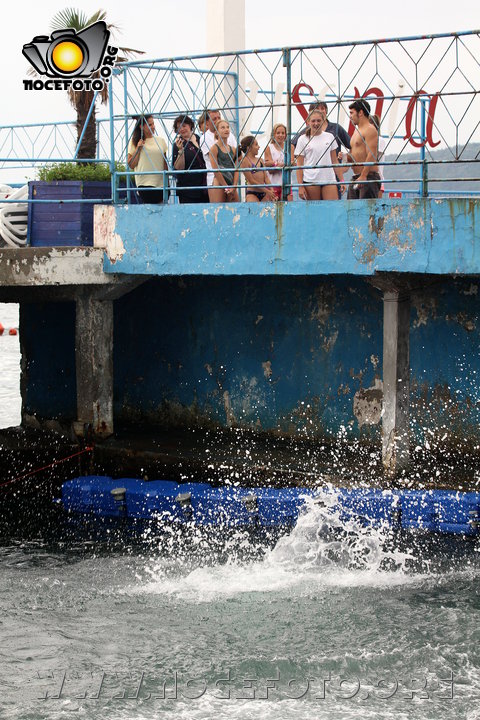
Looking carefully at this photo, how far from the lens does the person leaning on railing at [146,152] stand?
1334cm

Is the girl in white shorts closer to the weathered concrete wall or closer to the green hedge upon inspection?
the weathered concrete wall

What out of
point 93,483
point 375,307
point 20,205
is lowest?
point 93,483

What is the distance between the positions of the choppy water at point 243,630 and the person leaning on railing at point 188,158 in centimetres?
392

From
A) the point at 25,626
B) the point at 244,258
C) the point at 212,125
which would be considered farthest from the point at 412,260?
the point at 25,626

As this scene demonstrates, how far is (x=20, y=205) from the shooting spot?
14.2 metres

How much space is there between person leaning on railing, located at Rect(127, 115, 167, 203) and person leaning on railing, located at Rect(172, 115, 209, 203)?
19 cm

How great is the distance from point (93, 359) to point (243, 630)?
5286mm

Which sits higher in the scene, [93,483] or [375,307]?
[375,307]

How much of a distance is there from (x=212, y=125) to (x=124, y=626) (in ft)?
18.2

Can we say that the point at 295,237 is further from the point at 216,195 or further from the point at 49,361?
the point at 49,361

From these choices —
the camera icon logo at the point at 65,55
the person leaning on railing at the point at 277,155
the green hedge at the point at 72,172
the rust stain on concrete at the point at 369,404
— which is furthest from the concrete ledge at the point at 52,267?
the camera icon logo at the point at 65,55

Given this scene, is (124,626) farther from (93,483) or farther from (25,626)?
(93,483)

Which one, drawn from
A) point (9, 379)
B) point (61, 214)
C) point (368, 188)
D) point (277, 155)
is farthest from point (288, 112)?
point (9, 379)

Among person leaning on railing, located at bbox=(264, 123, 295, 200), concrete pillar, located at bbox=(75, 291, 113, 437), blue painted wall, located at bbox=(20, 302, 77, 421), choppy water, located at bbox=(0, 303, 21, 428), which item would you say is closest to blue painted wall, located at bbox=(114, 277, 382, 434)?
blue painted wall, located at bbox=(20, 302, 77, 421)
